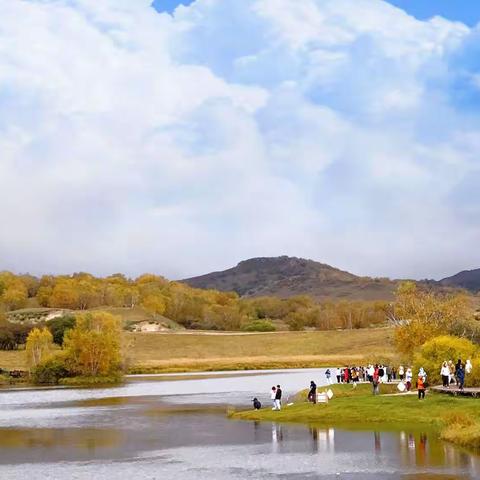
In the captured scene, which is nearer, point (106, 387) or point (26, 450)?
point (26, 450)

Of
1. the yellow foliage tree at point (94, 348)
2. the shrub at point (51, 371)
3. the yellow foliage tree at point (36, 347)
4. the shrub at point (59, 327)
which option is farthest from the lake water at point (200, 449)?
the shrub at point (59, 327)

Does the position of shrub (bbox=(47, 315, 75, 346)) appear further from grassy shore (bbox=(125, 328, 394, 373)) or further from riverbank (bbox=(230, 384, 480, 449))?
riverbank (bbox=(230, 384, 480, 449))

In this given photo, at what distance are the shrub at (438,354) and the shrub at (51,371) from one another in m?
63.2

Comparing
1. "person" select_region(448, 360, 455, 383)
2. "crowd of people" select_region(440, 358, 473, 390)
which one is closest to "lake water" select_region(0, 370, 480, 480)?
"crowd of people" select_region(440, 358, 473, 390)

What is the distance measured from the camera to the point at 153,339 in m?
168

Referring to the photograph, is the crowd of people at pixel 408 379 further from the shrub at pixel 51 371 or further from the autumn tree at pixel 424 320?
the shrub at pixel 51 371

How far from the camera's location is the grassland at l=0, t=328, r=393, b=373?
137 m

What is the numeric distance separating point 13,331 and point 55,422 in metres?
103

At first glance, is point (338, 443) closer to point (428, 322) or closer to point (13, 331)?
point (428, 322)

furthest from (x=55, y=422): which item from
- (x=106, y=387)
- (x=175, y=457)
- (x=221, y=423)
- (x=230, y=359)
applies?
(x=230, y=359)

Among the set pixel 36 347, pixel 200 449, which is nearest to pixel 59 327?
pixel 36 347

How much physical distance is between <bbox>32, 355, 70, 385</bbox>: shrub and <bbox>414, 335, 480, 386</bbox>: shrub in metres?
63.2

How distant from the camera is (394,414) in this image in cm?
4569

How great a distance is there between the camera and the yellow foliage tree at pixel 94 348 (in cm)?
11144
